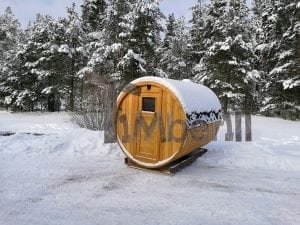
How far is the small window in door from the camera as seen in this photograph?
680cm

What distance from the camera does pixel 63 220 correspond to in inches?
168

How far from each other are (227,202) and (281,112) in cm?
1659

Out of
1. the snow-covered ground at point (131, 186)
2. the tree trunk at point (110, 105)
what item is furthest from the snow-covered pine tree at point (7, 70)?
the snow-covered ground at point (131, 186)

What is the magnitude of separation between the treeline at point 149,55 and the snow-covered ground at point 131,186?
493cm

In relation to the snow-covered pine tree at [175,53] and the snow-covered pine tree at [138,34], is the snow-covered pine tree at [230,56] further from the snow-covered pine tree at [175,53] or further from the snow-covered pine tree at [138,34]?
the snow-covered pine tree at [175,53]

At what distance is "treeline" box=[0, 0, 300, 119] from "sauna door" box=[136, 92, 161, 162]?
19.6 feet

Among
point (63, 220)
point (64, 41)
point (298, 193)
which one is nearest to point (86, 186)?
point (63, 220)

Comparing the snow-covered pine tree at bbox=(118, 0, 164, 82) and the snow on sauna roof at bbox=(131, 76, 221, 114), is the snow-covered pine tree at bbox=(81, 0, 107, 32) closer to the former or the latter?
the snow-covered pine tree at bbox=(118, 0, 164, 82)

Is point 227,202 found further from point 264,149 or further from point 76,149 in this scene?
point 76,149

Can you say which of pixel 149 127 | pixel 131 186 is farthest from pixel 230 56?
pixel 131 186

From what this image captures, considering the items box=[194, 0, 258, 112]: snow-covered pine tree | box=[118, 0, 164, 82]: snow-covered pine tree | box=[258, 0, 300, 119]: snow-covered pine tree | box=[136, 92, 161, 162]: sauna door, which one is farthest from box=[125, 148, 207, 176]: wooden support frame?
box=[194, 0, 258, 112]: snow-covered pine tree

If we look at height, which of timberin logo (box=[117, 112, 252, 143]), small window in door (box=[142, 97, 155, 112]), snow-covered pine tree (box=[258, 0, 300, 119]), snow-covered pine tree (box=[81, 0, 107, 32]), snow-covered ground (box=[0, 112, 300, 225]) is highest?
snow-covered pine tree (box=[81, 0, 107, 32])

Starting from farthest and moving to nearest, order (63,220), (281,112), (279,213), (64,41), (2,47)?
1. (2,47)
2. (64,41)
3. (281,112)
4. (279,213)
5. (63,220)

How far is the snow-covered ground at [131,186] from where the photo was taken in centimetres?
452
